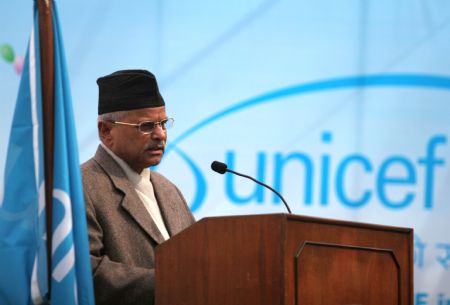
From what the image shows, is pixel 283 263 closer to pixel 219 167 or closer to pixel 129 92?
pixel 219 167

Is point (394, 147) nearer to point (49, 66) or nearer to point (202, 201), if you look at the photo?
point (202, 201)

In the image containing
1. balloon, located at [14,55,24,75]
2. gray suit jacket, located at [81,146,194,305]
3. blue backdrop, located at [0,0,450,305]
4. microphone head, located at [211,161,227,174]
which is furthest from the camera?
blue backdrop, located at [0,0,450,305]

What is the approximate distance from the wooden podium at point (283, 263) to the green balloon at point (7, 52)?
188 centimetres

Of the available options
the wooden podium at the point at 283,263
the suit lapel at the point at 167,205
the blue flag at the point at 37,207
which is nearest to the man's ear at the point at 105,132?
the suit lapel at the point at 167,205

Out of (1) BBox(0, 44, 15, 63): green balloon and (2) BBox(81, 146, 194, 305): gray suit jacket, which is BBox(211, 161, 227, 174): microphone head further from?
(1) BBox(0, 44, 15, 63): green balloon

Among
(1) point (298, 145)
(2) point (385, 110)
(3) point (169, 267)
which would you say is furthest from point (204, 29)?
(3) point (169, 267)

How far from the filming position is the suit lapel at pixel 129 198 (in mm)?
3389

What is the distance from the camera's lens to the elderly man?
3213mm

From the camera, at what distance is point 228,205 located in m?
4.72

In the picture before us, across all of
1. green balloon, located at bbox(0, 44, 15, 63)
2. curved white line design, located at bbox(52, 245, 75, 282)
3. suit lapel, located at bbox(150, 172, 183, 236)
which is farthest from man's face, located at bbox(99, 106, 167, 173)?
green balloon, located at bbox(0, 44, 15, 63)

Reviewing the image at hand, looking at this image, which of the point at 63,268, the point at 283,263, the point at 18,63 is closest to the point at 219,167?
the point at 283,263

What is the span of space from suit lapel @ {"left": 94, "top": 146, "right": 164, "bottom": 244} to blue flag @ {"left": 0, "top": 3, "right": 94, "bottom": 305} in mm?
645

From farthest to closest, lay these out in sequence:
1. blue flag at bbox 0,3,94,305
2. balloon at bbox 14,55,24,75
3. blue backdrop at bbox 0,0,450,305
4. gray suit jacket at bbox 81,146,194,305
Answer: blue backdrop at bbox 0,0,450,305 → balloon at bbox 14,55,24,75 → gray suit jacket at bbox 81,146,194,305 → blue flag at bbox 0,3,94,305

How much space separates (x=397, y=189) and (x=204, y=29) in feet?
4.51
